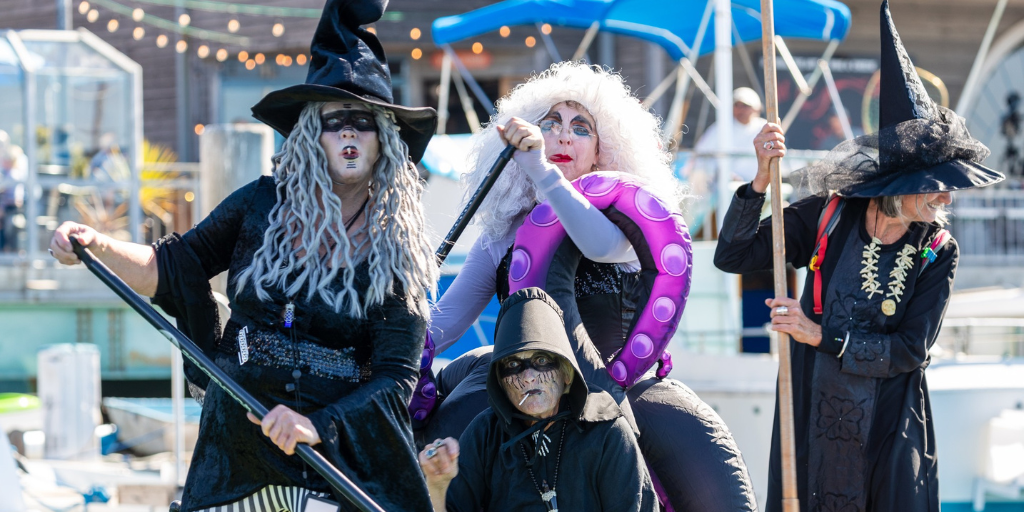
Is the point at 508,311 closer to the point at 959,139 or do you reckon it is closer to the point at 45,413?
the point at 959,139

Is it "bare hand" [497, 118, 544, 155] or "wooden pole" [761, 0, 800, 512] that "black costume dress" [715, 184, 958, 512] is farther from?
"bare hand" [497, 118, 544, 155]

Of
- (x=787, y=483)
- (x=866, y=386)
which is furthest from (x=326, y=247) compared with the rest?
(x=866, y=386)

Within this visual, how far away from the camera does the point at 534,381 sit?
253 centimetres

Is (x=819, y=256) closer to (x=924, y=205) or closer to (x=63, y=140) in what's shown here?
(x=924, y=205)

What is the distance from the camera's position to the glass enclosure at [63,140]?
9.40m

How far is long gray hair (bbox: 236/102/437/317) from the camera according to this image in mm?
2332

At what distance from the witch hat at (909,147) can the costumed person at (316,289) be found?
1.34m

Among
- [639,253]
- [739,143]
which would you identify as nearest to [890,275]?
[639,253]

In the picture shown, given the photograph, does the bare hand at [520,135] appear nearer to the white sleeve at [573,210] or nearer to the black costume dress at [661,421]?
the white sleeve at [573,210]

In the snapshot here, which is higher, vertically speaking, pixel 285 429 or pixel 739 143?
pixel 739 143

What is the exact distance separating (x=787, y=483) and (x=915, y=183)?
89 centimetres

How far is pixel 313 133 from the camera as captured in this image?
2.45 m

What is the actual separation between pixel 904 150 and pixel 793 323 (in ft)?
1.88

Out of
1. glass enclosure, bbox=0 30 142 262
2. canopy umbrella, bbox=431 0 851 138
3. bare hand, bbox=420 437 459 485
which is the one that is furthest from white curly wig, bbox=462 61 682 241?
glass enclosure, bbox=0 30 142 262
